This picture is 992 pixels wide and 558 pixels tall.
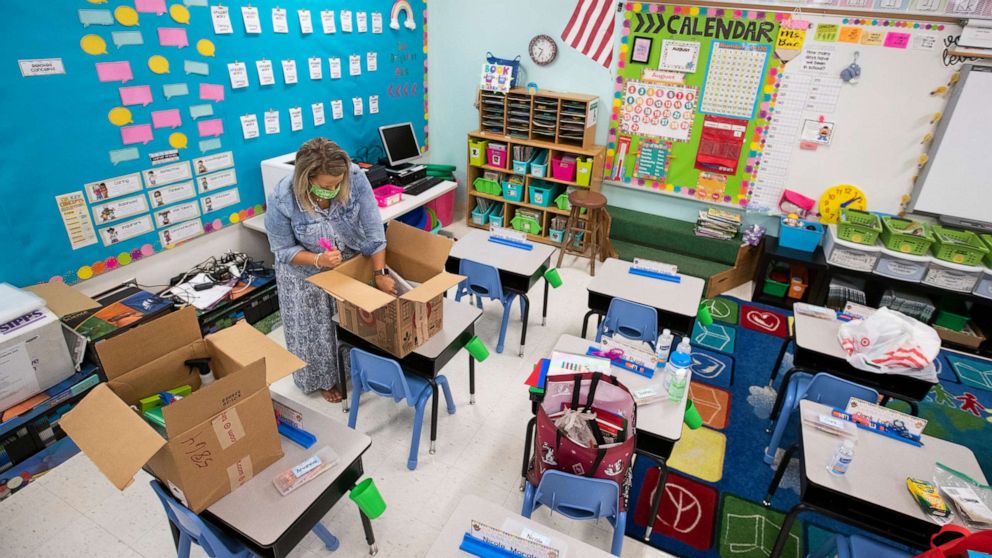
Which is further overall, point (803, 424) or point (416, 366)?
point (416, 366)

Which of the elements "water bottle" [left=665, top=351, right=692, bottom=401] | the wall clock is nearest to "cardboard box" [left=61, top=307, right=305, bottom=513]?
"water bottle" [left=665, top=351, right=692, bottom=401]

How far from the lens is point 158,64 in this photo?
3.28 m

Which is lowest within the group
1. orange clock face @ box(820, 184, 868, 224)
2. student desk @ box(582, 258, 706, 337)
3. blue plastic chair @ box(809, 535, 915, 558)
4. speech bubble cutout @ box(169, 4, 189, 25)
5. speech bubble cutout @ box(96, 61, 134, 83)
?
blue plastic chair @ box(809, 535, 915, 558)

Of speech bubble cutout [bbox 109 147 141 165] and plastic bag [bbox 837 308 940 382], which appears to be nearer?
plastic bag [bbox 837 308 940 382]

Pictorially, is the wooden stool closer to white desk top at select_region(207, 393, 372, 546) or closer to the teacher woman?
the teacher woman

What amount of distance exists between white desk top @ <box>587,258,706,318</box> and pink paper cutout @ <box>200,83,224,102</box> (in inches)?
115

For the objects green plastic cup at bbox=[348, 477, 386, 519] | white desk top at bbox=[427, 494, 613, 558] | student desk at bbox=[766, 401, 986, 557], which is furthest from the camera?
student desk at bbox=[766, 401, 986, 557]

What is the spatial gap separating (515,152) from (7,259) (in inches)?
164

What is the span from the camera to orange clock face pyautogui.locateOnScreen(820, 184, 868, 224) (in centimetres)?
459

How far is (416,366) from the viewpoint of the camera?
2770 millimetres

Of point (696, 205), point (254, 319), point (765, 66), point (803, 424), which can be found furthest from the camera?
point (696, 205)

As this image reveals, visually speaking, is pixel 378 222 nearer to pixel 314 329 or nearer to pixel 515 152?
pixel 314 329

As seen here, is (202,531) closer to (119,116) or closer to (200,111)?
(119,116)

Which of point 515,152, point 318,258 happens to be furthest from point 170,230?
point 515,152
